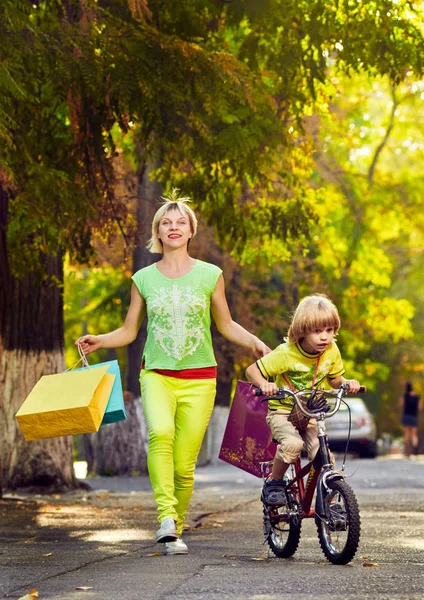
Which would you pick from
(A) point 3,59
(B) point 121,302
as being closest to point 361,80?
(B) point 121,302

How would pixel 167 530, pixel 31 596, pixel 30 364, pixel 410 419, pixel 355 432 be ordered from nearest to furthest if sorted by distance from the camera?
pixel 31 596 < pixel 167 530 < pixel 30 364 < pixel 355 432 < pixel 410 419

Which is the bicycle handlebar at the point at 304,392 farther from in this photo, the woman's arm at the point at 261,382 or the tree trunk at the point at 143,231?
the tree trunk at the point at 143,231

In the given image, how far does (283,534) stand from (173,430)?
88cm

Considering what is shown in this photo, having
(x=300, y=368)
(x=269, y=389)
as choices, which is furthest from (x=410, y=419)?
(x=269, y=389)

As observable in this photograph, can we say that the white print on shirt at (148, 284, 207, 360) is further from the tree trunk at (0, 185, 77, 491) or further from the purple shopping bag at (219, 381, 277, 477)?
the tree trunk at (0, 185, 77, 491)

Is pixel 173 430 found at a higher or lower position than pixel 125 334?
lower

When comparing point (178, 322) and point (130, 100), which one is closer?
point (178, 322)

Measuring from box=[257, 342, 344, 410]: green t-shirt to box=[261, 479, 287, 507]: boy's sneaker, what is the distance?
A: 0.53 meters

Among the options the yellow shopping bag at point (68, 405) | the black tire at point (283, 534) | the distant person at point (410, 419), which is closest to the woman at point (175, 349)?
the yellow shopping bag at point (68, 405)

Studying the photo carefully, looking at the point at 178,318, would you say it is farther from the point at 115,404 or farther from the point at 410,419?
the point at 410,419

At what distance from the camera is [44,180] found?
38.0ft

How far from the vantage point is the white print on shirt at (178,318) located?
8.09 metres

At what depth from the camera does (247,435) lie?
28.6 feet

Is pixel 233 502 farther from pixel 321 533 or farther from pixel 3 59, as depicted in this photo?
pixel 321 533
